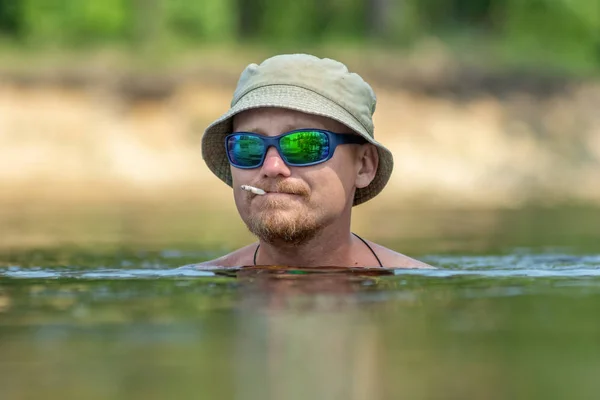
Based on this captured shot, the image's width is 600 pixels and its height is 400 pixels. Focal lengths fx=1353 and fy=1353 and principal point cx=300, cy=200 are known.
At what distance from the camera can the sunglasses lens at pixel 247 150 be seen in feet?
17.7

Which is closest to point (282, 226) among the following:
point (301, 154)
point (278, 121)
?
point (301, 154)

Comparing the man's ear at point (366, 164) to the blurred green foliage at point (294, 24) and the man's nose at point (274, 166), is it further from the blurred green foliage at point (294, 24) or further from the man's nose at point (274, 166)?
the blurred green foliage at point (294, 24)

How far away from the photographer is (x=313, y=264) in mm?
5734

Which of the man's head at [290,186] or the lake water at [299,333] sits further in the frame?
the man's head at [290,186]

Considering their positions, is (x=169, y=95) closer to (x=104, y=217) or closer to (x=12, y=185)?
(x=12, y=185)

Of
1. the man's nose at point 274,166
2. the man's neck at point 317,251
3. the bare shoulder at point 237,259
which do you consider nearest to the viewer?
the man's nose at point 274,166

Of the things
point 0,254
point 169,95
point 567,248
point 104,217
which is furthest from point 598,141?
point 0,254

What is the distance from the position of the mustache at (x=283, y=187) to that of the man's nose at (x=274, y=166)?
0.10 ft

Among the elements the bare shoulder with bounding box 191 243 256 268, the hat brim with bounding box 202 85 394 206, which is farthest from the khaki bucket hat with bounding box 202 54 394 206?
the bare shoulder with bounding box 191 243 256 268

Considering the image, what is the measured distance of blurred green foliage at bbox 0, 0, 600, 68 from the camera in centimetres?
2630

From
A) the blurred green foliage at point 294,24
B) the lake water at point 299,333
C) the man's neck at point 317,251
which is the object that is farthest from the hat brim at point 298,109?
the blurred green foliage at point 294,24

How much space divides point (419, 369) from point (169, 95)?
21.9 meters

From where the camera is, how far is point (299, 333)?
13.1 ft

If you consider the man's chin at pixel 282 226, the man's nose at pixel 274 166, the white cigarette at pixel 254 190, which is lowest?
the man's chin at pixel 282 226
